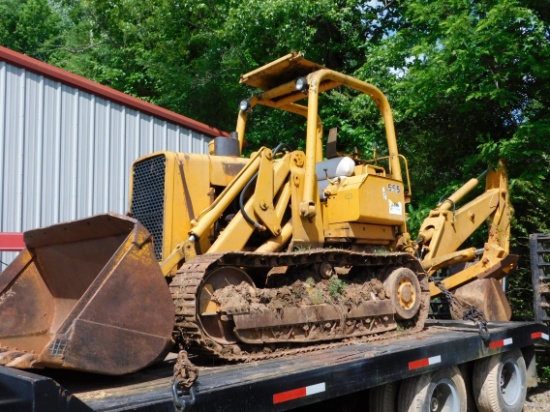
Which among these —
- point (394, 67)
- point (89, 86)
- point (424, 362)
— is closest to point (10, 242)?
point (89, 86)

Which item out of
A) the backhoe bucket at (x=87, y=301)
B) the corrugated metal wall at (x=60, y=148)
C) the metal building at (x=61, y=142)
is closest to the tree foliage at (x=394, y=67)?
the metal building at (x=61, y=142)

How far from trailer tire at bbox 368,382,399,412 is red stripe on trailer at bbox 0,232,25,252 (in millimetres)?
4941

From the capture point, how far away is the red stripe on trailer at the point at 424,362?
5.23 m

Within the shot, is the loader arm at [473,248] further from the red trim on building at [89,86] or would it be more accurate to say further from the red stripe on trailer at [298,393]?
the red trim on building at [89,86]

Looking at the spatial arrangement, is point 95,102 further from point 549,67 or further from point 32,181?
point 549,67

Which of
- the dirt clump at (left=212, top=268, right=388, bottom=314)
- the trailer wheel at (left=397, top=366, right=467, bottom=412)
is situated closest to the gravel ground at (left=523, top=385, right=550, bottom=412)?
the trailer wheel at (left=397, top=366, right=467, bottom=412)

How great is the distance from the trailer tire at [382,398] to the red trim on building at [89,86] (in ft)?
21.4

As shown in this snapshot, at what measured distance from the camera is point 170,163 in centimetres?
548

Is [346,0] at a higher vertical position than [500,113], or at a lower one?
higher

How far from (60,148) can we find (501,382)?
676 cm

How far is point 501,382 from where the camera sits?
22.4ft

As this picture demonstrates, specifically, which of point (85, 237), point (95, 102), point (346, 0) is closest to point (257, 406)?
point (85, 237)

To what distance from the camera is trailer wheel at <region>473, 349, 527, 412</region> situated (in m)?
6.45

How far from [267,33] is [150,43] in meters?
4.94
